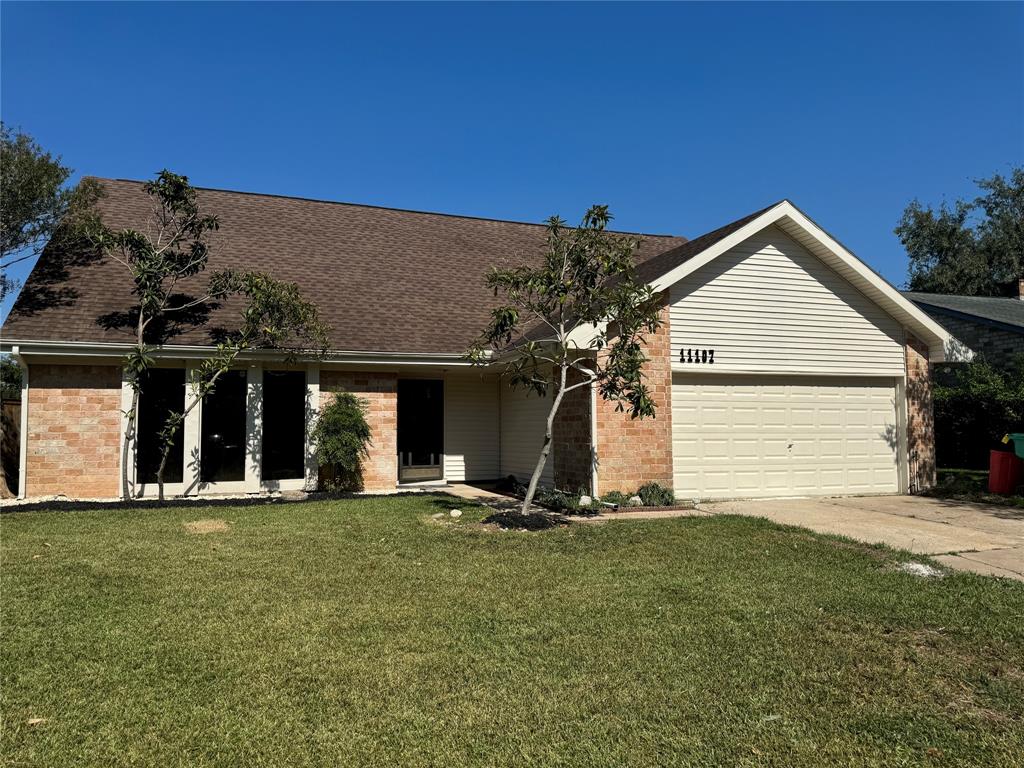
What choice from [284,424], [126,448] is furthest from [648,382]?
[126,448]

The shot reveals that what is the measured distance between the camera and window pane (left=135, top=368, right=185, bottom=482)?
40.3 ft

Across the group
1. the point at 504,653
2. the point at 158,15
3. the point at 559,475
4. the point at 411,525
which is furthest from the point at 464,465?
the point at 504,653

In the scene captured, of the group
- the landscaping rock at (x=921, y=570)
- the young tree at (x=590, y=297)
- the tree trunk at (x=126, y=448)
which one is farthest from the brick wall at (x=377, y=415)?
the landscaping rock at (x=921, y=570)

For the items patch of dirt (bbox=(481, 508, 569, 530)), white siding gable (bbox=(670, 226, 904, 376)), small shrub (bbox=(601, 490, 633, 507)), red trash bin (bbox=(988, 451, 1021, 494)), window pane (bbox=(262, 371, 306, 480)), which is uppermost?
white siding gable (bbox=(670, 226, 904, 376))

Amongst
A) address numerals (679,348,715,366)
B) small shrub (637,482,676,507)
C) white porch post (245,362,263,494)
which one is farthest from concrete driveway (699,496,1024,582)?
white porch post (245,362,263,494)

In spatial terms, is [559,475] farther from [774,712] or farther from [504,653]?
[774,712]

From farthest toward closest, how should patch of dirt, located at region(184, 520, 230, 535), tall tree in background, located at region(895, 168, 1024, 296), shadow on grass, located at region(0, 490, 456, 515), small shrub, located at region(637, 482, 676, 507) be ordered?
tall tree in background, located at region(895, 168, 1024, 296)
small shrub, located at region(637, 482, 676, 507)
shadow on grass, located at region(0, 490, 456, 515)
patch of dirt, located at region(184, 520, 230, 535)

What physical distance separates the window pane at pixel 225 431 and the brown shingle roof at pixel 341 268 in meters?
1.05

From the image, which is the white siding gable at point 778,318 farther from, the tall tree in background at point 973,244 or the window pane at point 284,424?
the tall tree in background at point 973,244

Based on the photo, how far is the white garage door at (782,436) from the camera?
12398mm

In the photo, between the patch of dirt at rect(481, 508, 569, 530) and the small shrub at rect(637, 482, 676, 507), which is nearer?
the patch of dirt at rect(481, 508, 569, 530)

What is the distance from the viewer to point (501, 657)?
4.56 metres

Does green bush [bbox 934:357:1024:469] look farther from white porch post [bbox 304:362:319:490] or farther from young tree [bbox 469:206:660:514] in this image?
white porch post [bbox 304:362:319:490]

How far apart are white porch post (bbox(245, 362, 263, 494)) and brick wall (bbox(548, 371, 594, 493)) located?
551 cm
